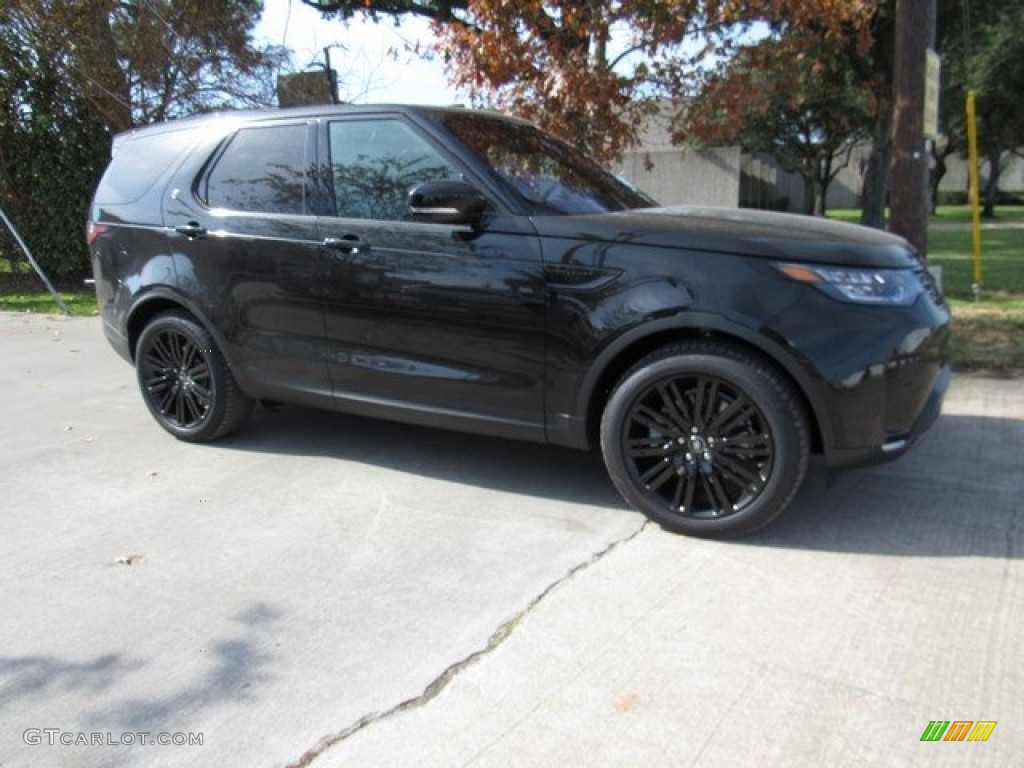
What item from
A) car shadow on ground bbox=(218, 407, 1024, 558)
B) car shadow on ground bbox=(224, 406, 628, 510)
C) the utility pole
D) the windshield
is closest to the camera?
car shadow on ground bbox=(218, 407, 1024, 558)

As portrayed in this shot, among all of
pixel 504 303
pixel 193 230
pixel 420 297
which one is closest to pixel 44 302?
pixel 193 230

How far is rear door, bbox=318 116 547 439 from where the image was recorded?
A: 4.01 meters

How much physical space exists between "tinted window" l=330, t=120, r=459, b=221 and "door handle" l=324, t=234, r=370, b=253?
13 cm

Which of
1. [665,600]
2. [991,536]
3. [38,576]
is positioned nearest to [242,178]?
[38,576]

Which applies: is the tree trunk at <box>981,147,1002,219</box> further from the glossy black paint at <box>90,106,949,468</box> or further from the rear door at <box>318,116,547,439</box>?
the rear door at <box>318,116,547,439</box>

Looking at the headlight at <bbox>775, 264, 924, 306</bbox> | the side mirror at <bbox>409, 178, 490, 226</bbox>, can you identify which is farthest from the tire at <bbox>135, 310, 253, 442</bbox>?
the headlight at <bbox>775, 264, 924, 306</bbox>

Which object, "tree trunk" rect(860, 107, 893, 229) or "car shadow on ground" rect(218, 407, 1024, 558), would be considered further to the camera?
"tree trunk" rect(860, 107, 893, 229)

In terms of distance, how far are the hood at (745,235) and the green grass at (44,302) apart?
9338 millimetres

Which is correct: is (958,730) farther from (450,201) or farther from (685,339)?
(450,201)

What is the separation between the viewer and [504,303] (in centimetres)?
402

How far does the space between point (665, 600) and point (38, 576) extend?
256 centimetres

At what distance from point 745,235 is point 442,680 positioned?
85.1 inches

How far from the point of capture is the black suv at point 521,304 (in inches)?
140

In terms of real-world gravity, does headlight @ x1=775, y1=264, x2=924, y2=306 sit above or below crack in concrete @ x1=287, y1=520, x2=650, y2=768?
above
